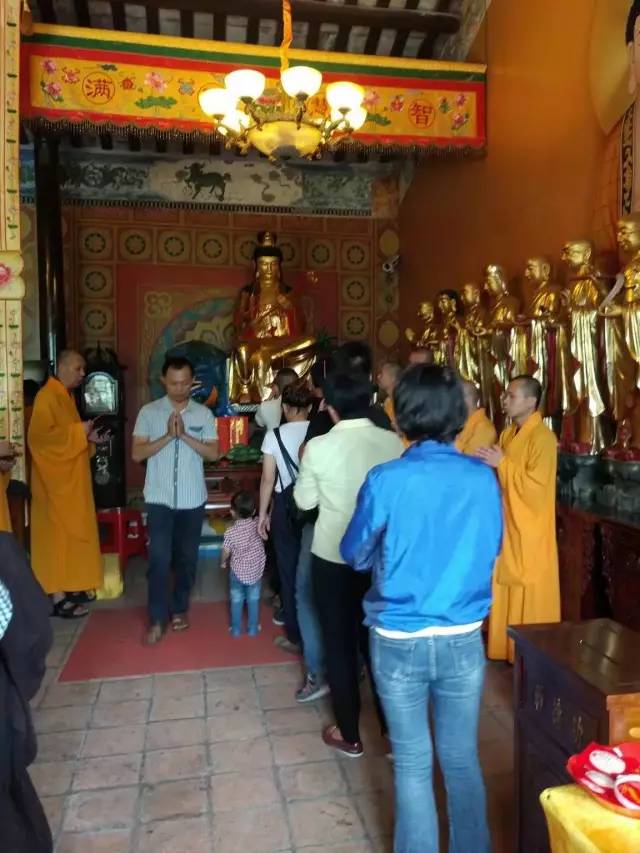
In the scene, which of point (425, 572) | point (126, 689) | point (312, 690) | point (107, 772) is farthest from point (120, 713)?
point (425, 572)

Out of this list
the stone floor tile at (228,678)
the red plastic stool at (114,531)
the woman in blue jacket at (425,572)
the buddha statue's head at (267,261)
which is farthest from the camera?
the buddha statue's head at (267,261)

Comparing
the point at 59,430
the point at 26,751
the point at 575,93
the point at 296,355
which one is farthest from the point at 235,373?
the point at 26,751

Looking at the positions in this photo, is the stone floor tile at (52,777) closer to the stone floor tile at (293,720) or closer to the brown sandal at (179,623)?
the stone floor tile at (293,720)

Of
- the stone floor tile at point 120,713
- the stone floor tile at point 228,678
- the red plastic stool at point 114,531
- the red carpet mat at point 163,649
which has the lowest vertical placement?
the stone floor tile at point 120,713

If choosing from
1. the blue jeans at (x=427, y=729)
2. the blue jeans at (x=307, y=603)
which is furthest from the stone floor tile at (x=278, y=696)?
the blue jeans at (x=427, y=729)

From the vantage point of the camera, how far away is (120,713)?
2.93m

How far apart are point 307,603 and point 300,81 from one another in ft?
8.99

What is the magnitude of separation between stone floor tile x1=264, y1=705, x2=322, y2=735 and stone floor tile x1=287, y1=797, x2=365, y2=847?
50 cm

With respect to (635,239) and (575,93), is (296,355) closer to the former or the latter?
(575,93)

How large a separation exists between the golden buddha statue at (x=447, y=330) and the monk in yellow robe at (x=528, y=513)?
1668 mm

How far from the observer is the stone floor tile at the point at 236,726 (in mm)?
2711

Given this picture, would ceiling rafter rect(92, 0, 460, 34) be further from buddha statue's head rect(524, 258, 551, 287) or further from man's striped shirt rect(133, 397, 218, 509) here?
man's striped shirt rect(133, 397, 218, 509)

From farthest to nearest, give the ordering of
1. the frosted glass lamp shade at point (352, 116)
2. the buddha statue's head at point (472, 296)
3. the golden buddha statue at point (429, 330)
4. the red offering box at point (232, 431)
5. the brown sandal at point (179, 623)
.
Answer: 1. the red offering box at point (232, 431)
2. the golden buddha statue at point (429, 330)
3. the buddha statue's head at point (472, 296)
4. the frosted glass lamp shade at point (352, 116)
5. the brown sandal at point (179, 623)

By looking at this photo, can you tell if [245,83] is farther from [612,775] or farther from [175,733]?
[612,775]
